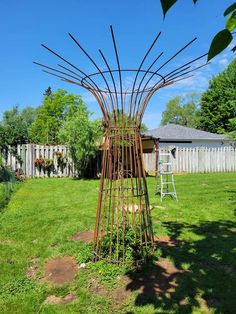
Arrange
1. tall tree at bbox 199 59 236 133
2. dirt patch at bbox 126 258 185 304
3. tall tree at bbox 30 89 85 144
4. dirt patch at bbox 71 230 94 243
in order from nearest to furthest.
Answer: dirt patch at bbox 126 258 185 304
dirt patch at bbox 71 230 94 243
tall tree at bbox 199 59 236 133
tall tree at bbox 30 89 85 144

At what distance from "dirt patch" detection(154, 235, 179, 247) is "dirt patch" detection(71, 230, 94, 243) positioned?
1.02 metres

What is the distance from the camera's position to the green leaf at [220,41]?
86cm

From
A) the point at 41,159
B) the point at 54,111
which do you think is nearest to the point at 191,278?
the point at 41,159

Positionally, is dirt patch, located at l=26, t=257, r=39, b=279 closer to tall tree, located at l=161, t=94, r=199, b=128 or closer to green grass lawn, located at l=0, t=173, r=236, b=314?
green grass lawn, located at l=0, t=173, r=236, b=314

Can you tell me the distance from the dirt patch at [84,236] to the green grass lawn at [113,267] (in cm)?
15

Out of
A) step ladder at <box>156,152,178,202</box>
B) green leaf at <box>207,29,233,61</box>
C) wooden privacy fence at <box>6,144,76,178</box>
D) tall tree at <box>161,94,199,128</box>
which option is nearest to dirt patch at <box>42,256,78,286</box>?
green leaf at <box>207,29,233,61</box>

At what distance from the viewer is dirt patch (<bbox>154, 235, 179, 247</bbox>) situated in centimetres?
463

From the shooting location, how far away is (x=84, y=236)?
16.5 ft

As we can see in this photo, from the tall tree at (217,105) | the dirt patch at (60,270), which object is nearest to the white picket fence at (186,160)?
the dirt patch at (60,270)

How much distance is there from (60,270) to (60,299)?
27.4 inches

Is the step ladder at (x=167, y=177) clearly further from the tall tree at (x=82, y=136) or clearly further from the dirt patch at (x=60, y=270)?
the dirt patch at (x=60, y=270)

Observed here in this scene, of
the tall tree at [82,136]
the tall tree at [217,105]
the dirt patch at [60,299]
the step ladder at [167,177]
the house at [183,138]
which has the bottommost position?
the dirt patch at [60,299]

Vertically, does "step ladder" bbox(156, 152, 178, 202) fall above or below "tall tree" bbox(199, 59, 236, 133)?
below

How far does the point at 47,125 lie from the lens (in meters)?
38.8
